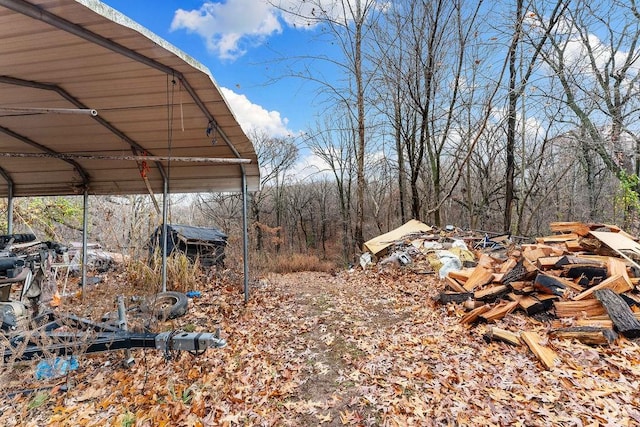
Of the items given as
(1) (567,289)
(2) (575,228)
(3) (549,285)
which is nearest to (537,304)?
(3) (549,285)

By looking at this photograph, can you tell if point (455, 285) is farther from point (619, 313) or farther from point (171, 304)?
point (171, 304)

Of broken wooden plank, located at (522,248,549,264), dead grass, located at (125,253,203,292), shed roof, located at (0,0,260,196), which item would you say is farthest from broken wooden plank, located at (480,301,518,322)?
dead grass, located at (125,253,203,292)

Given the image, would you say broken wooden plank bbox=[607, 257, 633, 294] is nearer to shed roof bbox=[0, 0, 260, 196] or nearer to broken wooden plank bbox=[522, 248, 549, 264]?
broken wooden plank bbox=[522, 248, 549, 264]

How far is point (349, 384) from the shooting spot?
2.89m

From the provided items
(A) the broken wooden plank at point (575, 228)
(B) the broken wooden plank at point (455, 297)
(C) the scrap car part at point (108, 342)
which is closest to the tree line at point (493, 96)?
(A) the broken wooden plank at point (575, 228)

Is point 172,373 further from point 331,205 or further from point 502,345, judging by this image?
point 331,205

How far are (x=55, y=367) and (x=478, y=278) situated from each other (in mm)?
5191

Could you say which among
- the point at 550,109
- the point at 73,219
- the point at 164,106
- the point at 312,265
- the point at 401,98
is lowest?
the point at 312,265

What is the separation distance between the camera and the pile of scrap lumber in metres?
3.23

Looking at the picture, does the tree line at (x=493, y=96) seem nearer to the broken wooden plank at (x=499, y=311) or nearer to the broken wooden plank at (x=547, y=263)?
the broken wooden plank at (x=547, y=263)

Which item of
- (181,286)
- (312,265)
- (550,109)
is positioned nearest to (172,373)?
(181,286)

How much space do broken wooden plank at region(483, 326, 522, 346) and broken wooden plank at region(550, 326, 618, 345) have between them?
1.54ft

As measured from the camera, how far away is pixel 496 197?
14.4 meters

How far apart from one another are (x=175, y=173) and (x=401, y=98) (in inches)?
343
